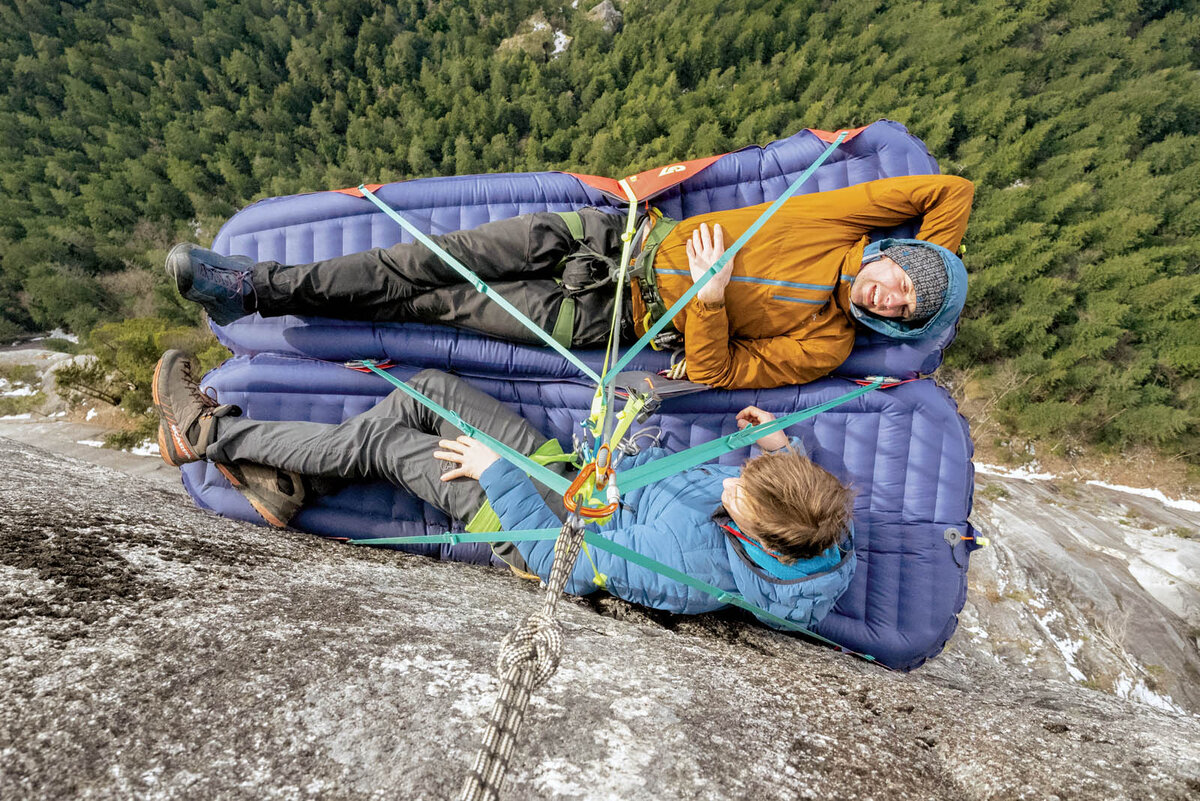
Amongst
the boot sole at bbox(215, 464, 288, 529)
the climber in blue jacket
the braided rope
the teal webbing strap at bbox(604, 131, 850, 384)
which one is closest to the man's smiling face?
the teal webbing strap at bbox(604, 131, 850, 384)

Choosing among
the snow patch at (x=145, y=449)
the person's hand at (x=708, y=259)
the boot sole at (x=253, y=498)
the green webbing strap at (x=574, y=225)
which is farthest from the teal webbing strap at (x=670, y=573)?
the snow patch at (x=145, y=449)

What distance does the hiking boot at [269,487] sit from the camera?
248 centimetres

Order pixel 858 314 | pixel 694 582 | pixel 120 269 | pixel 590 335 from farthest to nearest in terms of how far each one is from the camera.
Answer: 1. pixel 120 269
2. pixel 590 335
3. pixel 858 314
4. pixel 694 582

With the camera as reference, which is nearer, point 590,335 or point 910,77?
point 590,335

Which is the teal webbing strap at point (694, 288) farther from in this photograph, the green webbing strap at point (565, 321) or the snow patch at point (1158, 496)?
the snow patch at point (1158, 496)

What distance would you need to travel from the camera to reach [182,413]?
2484mm

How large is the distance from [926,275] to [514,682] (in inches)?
95.8

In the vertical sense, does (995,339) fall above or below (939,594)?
above

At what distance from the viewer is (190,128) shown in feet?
67.5

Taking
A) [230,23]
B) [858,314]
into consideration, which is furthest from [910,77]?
[230,23]

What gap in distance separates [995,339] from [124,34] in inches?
1461

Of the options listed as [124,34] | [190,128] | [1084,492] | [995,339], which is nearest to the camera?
[1084,492]

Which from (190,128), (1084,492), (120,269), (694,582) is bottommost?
(1084,492)

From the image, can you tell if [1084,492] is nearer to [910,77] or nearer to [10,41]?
[910,77]
